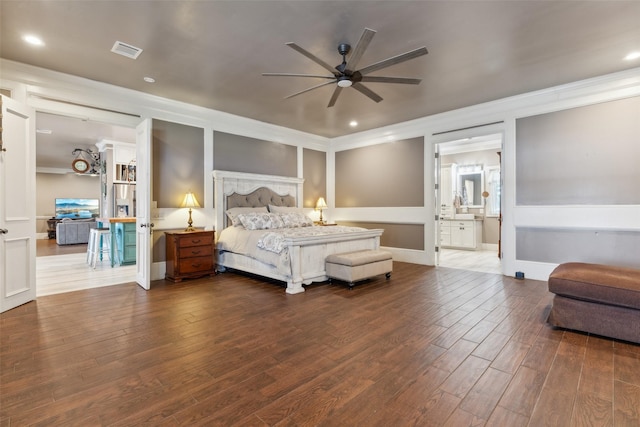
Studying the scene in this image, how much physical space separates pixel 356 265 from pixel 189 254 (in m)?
2.56

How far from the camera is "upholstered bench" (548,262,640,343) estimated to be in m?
2.34

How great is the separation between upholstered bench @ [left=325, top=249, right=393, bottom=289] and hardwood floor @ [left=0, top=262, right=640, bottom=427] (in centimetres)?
56

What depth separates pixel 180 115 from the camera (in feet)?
16.1

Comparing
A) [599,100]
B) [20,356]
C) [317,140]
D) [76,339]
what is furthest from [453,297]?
[317,140]

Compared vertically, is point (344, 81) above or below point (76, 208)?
above

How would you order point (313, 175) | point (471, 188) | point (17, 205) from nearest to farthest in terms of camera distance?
1. point (17, 205)
2. point (313, 175)
3. point (471, 188)

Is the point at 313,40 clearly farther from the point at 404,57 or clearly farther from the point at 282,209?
the point at 282,209

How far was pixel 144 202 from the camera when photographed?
13.5 feet

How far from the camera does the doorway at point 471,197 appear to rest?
7.69 metres

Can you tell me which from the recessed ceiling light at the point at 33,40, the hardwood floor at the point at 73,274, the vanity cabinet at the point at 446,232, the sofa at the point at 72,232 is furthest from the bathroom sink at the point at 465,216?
the sofa at the point at 72,232

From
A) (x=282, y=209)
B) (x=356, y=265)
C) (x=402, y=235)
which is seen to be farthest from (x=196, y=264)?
(x=402, y=235)

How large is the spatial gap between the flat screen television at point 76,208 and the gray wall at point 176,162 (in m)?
9.08

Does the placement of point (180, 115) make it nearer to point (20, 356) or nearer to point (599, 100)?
point (20, 356)

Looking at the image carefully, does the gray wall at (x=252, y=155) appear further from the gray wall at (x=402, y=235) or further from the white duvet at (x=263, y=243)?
the gray wall at (x=402, y=235)
